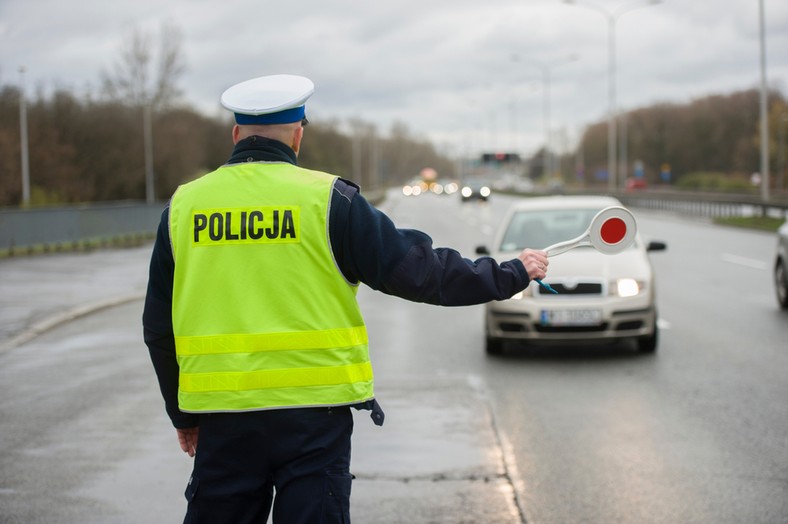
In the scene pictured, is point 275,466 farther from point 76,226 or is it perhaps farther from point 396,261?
point 76,226

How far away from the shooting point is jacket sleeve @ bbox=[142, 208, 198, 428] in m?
3.31

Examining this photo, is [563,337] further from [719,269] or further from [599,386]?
[719,269]

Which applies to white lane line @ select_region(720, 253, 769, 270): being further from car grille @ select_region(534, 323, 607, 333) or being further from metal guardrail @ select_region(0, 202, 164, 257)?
metal guardrail @ select_region(0, 202, 164, 257)

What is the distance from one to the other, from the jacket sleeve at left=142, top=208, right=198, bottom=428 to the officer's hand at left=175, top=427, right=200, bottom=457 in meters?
0.03

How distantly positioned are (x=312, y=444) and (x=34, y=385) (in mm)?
7522

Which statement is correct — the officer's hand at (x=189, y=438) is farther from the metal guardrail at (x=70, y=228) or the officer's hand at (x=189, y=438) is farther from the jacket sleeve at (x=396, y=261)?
the metal guardrail at (x=70, y=228)

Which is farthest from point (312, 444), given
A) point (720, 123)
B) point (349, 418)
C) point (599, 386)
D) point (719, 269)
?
point (720, 123)

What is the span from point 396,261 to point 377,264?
5 centimetres

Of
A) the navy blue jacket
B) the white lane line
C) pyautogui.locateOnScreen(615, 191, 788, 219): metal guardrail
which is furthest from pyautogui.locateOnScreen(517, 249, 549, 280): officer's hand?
pyautogui.locateOnScreen(615, 191, 788, 219): metal guardrail

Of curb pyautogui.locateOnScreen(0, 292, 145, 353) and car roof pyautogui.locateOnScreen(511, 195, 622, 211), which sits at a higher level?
car roof pyautogui.locateOnScreen(511, 195, 622, 211)

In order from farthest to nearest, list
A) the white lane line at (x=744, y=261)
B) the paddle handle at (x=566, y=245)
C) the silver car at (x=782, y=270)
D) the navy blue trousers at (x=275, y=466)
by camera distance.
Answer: the white lane line at (x=744, y=261)
the silver car at (x=782, y=270)
the paddle handle at (x=566, y=245)
the navy blue trousers at (x=275, y=466)

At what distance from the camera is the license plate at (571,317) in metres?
10.7

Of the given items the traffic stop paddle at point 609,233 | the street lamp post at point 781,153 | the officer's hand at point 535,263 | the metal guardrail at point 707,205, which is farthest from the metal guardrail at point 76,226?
the street lamp post at point 781,153

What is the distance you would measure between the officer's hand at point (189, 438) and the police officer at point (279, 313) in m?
0.23
